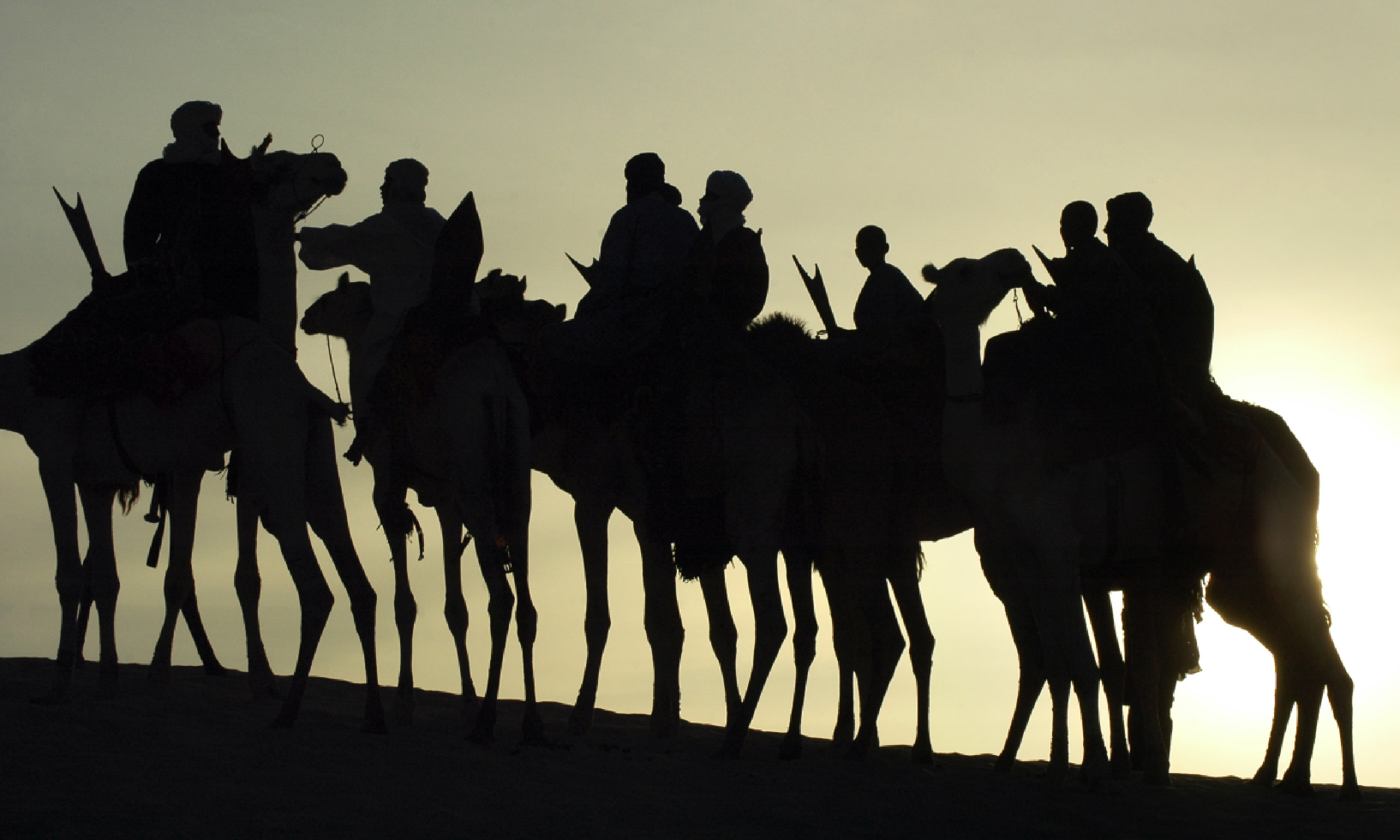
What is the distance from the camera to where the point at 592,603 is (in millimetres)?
12773

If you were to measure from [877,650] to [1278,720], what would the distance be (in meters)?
2.78

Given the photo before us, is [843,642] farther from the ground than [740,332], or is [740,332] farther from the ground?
[740,332]

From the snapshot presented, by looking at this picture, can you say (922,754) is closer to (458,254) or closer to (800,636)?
(800,636)

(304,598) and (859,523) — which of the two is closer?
(304,598)

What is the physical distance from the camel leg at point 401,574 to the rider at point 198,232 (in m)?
1.61

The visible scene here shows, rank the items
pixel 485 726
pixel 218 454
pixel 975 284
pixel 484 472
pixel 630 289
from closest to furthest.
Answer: pixel 975 284
pixel 485 726
pixel 484 472
pixel 218 454
pixel 630 289

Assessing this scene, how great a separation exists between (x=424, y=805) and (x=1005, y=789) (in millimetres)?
3738

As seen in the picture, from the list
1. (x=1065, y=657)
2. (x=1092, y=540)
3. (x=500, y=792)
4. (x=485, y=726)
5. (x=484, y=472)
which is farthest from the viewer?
(x=484, y=472)

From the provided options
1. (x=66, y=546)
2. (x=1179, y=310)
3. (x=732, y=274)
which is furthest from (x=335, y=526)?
(x=1179, y=310)

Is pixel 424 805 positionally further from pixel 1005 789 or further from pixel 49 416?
pixel 49 416

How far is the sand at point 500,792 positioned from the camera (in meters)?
8.57

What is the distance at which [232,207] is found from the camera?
1265cm

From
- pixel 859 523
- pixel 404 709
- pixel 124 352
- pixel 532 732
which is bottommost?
pixel 532 732

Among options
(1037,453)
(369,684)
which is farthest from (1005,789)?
(369,684)
